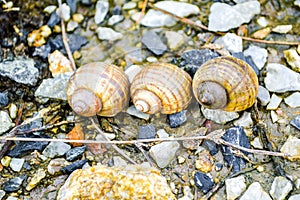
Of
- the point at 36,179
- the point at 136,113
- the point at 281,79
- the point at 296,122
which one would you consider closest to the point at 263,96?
the point at 281,79

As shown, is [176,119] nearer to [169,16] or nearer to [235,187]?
[235,187]

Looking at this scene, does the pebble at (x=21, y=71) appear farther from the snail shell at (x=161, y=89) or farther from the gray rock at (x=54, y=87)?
the snail shell at (x=161, y=89)

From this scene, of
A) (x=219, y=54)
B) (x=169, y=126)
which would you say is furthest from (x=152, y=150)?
(x=219, y=54)

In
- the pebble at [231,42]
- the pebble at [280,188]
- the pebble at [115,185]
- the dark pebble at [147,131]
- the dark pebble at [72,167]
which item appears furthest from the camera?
the pebble at [231,42]

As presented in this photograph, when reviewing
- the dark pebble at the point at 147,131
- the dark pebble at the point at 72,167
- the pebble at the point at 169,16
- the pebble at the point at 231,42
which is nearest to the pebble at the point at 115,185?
the dark pebble at the point at 72,167

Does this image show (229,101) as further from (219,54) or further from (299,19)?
(299,19)
